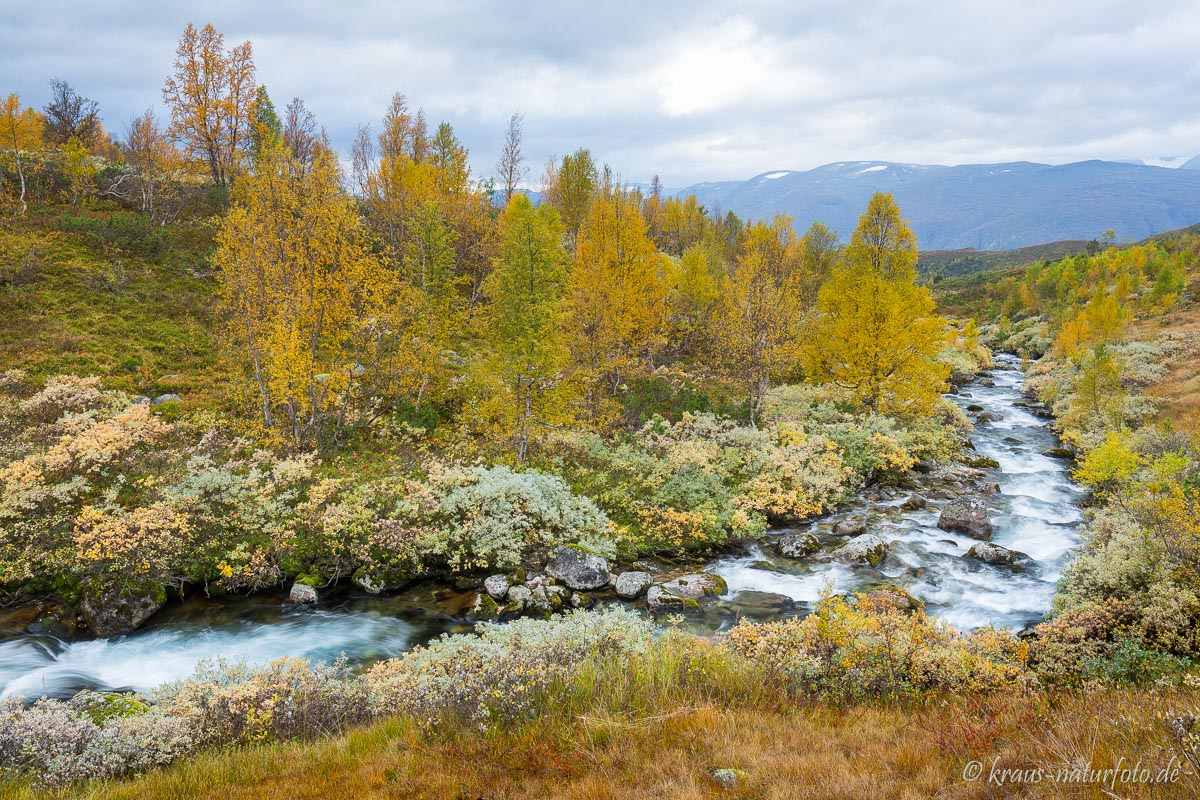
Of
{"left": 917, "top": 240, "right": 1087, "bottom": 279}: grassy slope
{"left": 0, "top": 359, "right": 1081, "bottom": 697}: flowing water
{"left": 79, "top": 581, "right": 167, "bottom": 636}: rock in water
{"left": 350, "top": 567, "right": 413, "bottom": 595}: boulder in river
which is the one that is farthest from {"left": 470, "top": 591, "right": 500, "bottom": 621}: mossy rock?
{"left": 917, "top": 240, "right": 1087, "bottom": 279}: grassy slope

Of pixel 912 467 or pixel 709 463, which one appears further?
pixel 912 467

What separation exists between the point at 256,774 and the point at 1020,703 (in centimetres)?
858

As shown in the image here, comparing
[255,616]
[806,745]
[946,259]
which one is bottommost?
[255,616]

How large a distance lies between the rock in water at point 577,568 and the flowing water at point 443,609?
2.47m

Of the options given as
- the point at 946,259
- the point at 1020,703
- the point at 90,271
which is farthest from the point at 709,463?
the point at 946,259

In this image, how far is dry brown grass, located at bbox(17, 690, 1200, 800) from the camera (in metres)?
4.55

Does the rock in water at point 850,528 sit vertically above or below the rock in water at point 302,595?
above

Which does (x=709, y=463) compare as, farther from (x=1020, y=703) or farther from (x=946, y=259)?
(x=946, y=259)

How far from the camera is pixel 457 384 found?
23500 mm

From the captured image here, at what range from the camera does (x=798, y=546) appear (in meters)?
15.7

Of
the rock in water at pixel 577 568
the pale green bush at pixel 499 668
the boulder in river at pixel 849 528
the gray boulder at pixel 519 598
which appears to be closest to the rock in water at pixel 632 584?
the rock in water at pixel 577 568

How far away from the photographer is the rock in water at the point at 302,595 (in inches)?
512

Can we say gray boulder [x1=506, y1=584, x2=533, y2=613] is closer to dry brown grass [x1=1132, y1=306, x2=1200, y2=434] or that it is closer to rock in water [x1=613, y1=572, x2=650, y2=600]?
rock in water [x1=613, y1=572, x2=650, y2=600]

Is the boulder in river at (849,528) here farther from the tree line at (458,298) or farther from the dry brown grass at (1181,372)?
the dry brown grass at (1181,372)
